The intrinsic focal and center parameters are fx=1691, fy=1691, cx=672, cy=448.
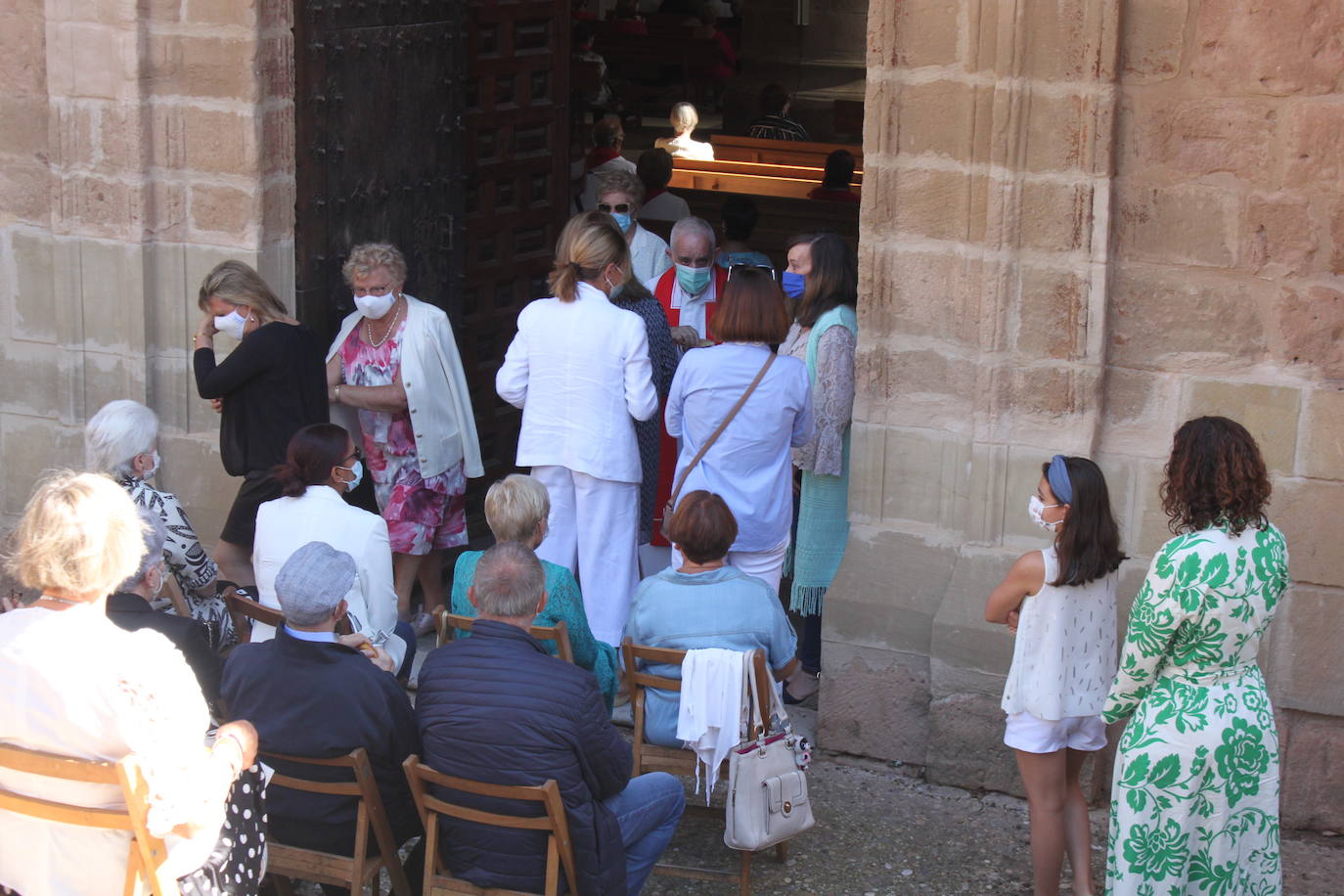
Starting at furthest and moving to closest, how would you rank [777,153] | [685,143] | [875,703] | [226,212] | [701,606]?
[777,153]
[685,143]
[226,212]
[875,703]
[701,606]

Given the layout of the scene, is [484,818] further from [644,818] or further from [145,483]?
[145,483]

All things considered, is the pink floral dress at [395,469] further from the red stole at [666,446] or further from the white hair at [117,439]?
the white hair at [117,439]

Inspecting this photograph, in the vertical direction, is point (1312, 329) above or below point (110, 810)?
above

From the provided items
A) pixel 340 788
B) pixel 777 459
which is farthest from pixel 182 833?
pixel 777 459

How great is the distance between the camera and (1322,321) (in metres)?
5.10

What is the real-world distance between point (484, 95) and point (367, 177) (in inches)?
28.4

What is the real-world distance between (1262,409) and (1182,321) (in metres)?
0.36

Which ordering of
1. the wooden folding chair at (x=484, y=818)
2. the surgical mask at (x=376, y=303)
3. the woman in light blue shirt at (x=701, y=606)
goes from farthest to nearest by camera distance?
1. the surgical mask at (x=376, y=303)
2. the woman in light blue shirt at (x=701, y=606)
3. the wooden folding chair at (x=484, y=818)

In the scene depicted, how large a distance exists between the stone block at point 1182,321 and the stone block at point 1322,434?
214 mm

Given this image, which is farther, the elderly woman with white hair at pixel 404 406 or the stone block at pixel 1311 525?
the elderly woman with white hair at pixel 404 406

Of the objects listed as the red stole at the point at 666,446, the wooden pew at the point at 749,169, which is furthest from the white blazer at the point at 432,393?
the wooden pew at the point at 749,169

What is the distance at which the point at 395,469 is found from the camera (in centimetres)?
647

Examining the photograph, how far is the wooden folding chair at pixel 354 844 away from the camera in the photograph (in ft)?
13.5

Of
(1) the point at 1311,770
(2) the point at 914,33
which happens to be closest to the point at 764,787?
(1) the point at 1311,770
